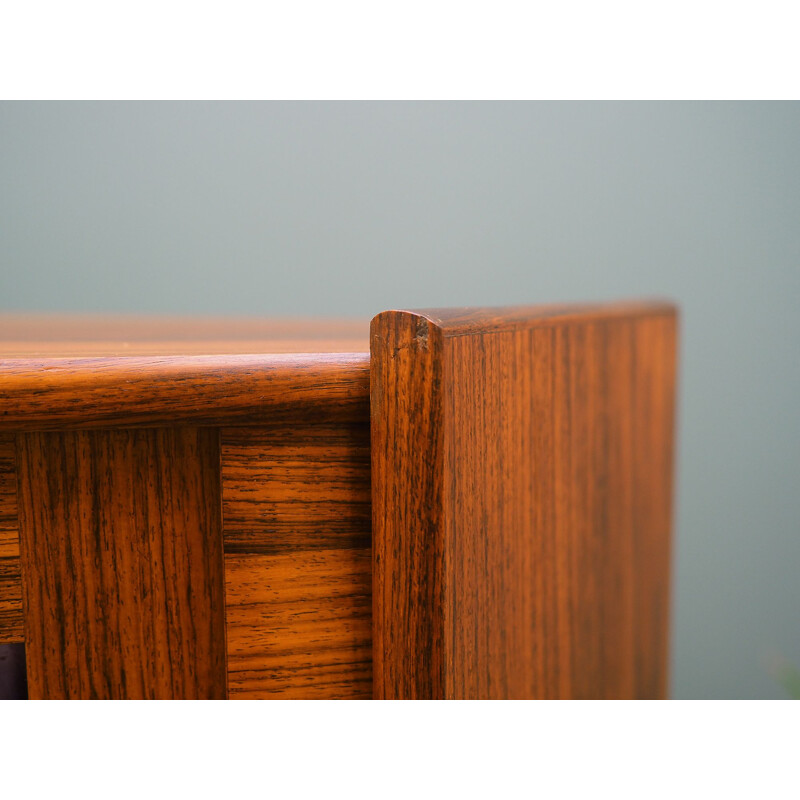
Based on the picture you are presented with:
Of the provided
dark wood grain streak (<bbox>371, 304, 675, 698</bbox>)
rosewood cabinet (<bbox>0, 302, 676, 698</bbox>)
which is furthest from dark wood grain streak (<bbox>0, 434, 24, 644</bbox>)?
dark wood grain streak (<bbox>371, 304, 675, 698</bbox>)

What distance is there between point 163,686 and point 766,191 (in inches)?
55.9

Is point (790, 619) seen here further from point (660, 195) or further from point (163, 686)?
point (163, 686)

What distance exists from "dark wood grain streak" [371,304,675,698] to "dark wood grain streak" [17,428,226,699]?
7 cm

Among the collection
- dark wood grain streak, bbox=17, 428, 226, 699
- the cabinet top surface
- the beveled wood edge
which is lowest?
dark wood grain streak, bbox=17, 428, 226, 699

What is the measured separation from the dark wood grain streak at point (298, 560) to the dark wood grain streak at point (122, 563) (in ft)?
0.04

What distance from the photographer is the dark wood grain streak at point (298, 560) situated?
0.24m

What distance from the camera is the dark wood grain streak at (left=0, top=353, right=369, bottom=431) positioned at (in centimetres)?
21

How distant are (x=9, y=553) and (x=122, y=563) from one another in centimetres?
4

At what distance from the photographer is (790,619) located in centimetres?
141

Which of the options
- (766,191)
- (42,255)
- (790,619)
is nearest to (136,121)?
(42,255)

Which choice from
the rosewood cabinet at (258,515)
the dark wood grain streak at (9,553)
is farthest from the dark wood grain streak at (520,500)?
the dark wood grain streak at (9,553)

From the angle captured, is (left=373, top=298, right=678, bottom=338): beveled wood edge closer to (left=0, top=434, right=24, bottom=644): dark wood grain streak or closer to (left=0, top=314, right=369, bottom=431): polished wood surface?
(left=0, top=314, right=369, bottom=431): polished wood surface

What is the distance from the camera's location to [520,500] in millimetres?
335

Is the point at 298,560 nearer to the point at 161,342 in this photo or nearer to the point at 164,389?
the point at 164,389
